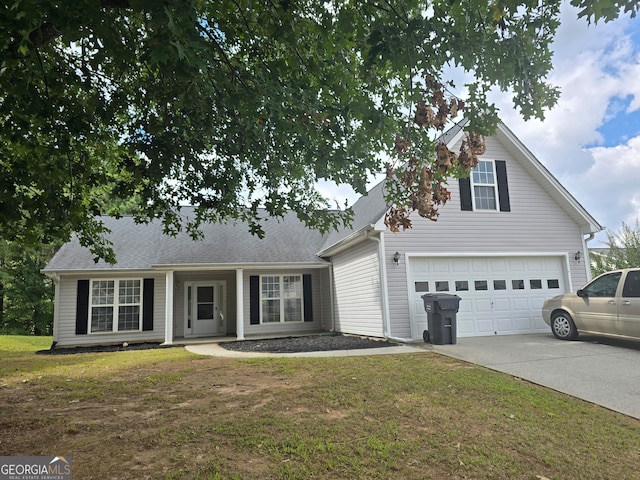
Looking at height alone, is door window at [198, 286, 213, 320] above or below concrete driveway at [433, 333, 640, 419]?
above

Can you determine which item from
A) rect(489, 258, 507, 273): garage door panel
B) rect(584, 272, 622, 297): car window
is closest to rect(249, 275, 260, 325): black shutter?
rect(489, 258, 507, 273): garage door panel

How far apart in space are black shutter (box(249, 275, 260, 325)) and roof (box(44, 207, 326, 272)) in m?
1.02

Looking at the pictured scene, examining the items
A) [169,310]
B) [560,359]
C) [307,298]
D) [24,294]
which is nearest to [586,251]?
[560,359]

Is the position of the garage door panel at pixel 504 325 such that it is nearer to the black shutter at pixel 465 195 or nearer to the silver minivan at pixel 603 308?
the silver minivan at pixel 603 308

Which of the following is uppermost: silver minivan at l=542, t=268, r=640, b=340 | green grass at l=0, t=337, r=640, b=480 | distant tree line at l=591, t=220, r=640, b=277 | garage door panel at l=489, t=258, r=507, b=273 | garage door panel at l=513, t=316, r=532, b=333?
distant tree line at l=591, t=220, r=640, b=277

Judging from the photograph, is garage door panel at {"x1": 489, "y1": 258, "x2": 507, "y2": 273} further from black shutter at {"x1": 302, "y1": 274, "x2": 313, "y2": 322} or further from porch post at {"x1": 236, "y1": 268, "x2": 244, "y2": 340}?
porch post at {"x1": 236, "y1": 268, "x2": 244, "y2": 340}

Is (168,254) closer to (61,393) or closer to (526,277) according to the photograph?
(61,393)

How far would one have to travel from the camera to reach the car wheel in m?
9.84

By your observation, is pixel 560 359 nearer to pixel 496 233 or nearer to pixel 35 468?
pixel 496 233

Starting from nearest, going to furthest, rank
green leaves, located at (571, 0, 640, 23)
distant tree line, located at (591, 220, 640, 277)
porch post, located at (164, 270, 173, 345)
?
green leaves, located at (571, 0, 640, 23) < porch post, located at (164, 270, 173, 345) < distant tree line, located at (591, 220, 640, 277)

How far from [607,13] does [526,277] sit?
1016cm

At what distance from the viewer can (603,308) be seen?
8836 mm

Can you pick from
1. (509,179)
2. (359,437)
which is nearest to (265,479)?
(359,437)

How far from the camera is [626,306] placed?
27.3ft
